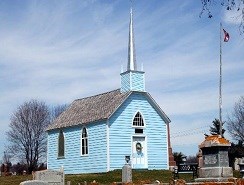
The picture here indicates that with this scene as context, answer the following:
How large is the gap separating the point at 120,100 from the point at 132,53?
442cm

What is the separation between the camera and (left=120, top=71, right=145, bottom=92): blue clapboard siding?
34844 mm

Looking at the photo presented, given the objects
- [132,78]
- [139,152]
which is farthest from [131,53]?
[139,152]

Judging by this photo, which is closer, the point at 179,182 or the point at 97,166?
the point at 179,182

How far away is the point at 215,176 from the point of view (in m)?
20.2

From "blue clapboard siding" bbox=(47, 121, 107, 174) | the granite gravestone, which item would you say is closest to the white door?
"blue clapboard siding" bbox=(47, 121, 107, 174)

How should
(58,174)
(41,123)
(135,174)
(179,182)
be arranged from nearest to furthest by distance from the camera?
(179,182), (58,174), (135,174), (41,123)

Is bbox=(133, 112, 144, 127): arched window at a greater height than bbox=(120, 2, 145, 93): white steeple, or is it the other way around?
bbox=(120, 2, 145, 93): white steeple

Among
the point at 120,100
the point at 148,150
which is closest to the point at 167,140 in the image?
the point at 148,150

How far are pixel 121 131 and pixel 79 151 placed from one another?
3988 millimetres

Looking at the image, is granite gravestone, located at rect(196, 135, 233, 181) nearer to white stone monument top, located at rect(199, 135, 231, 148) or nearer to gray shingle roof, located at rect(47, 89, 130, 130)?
white stone monument top, located at rect(199, 135, 231, 148)

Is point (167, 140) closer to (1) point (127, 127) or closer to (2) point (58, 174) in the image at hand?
(1) point (127, 127)

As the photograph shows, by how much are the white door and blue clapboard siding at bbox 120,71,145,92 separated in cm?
361

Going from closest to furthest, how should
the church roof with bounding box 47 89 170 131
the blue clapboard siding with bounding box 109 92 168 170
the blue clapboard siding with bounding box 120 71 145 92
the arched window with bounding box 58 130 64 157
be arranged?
the blue clapboard siding with bounding box 109 92 168 170, the church roof with bounding box 47 89 170 131, the blue clapboard siding with bounding box 120 71 145 92, the arched window with bounding box 58 130 64 157

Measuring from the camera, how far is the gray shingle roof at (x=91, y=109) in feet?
113
